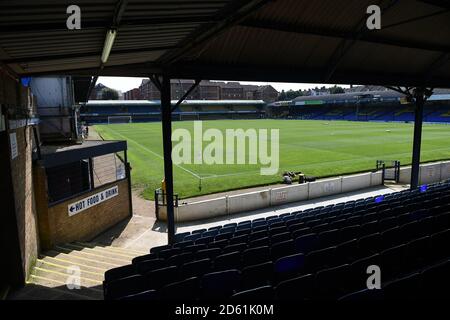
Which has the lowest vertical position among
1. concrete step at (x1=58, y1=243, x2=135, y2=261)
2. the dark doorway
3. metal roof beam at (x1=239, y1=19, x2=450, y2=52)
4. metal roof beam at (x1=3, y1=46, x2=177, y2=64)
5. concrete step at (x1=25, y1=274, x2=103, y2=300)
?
concrete step at (x1=58, y1=243, x2=135, y2=261)

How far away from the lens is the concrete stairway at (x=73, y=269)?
6.06m

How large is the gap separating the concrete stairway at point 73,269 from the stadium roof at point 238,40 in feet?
14.5

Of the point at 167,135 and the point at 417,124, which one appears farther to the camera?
the point at 417,124

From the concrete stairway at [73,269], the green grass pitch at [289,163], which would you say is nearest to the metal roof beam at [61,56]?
the concrete stairway at [73,269]

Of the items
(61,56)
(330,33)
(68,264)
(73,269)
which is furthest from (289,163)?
(61,56)

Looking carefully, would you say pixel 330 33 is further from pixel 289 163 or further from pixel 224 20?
pixel 289 163

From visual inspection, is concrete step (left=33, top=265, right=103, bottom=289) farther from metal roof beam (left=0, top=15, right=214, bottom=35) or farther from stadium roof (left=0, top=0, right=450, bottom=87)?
metal roof beam (left=0, top=15, right=214, bottom=35)

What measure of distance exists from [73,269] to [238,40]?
705 centimetres

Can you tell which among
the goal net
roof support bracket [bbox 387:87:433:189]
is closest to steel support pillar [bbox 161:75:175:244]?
roof support bracket [bbox 387:87:433:189]

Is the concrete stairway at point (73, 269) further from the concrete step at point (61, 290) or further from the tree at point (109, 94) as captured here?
the tree at point (109, 94)

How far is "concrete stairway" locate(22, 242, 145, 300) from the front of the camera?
6.06m

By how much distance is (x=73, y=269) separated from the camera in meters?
7.46

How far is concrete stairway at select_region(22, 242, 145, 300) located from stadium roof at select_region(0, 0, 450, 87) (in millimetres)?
4424
